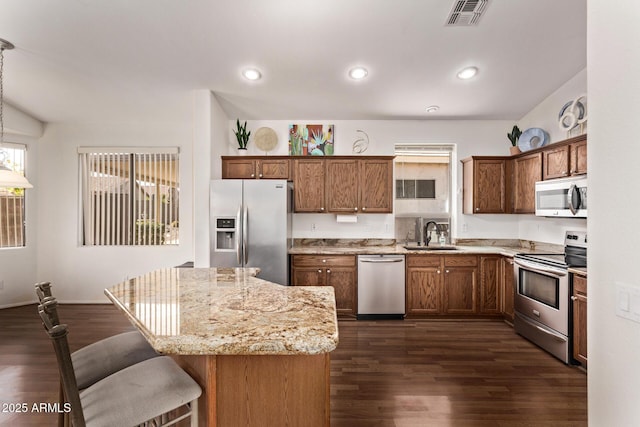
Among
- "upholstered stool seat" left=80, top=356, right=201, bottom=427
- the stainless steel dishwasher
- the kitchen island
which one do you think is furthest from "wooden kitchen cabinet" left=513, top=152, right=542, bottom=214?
"upholstered stool seat" left=80, top=356, right=201, bottom=427

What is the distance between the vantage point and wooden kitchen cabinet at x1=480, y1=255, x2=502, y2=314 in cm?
413

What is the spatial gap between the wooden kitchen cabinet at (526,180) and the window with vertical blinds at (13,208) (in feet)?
23.1

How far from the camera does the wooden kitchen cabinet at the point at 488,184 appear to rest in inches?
173

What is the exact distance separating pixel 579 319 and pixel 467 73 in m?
2.69

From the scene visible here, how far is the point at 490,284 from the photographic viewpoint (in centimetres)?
414

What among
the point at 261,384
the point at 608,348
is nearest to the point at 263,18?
the point at 261,384

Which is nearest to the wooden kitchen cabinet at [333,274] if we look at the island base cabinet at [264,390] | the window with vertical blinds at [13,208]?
the island base cabinet at [264,390]

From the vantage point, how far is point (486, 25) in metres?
2.85

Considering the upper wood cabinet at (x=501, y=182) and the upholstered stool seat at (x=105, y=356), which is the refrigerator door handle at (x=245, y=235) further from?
the upper wood cabinet at (x=501, y=182)

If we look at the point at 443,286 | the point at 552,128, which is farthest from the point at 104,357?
the point at 552,128

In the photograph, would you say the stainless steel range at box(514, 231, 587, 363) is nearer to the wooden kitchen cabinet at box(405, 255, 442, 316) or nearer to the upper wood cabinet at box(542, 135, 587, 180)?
the upper wood cabinet at box(542, 135, 587, 180)

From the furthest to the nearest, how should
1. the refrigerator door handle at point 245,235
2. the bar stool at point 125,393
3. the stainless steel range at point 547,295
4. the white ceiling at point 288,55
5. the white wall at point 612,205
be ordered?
the refrigerator door handle at point 245,235 → the stainless steel range at point 547,295 → the white ceiling at point 288,55 → the white wall at point 612,205 → the bar stool at point 125,393

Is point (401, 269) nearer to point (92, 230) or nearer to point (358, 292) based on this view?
point (358, 292)

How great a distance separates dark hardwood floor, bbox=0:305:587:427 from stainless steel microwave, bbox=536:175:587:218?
1439mm
